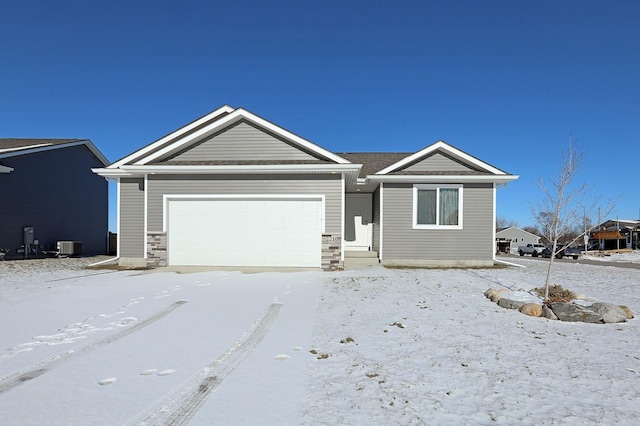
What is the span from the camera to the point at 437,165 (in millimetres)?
13703

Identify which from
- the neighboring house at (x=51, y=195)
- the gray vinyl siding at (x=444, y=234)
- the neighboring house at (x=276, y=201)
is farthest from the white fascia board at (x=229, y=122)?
the neighboring house at (x=51, y=195)

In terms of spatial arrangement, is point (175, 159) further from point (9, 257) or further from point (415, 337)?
point (415, 337)

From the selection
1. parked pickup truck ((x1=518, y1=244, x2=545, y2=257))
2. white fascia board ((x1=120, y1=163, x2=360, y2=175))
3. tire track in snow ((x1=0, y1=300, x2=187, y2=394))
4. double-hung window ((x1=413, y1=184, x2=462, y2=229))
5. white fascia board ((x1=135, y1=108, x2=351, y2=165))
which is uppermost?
white fascia board ((x1=135, y1=108, x2=351, y2=165))

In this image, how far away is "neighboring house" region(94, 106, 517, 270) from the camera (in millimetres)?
12008

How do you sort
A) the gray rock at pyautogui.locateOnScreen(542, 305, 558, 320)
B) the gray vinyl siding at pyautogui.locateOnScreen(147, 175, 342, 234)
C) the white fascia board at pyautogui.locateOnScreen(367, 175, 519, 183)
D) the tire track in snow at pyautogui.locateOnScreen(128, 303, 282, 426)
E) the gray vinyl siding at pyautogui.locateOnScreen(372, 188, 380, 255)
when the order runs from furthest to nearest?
the gray vinyl siding at pyautogui.locateOnScreen(372, 188, 380, 255) → the white fascia board at pyautogui.locateOnScreen(367, 175, 519, 183) → the gray vinyl siding at pyautogui.locateOnScreen(147, 175, 342, 234) → the gray rock at pyautogui.locateOnScreen(542, 305, 558, 320) → the tire track in snow at pyautogui.locateOnScreen(128, 303, 282, 426)

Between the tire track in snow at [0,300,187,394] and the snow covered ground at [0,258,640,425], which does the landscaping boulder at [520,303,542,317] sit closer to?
the snow covered ground at [0,258,640,425]

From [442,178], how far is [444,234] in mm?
1970

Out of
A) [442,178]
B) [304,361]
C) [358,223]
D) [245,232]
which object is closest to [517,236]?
[358,223]

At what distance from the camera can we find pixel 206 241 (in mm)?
12289

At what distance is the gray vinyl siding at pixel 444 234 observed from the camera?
13.2 meters

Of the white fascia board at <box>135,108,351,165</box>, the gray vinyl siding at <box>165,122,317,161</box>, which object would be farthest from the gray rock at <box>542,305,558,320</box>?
the gray vinyl siding at <box>165,122,317,161</box>

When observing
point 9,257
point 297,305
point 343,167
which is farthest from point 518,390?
point 9,257

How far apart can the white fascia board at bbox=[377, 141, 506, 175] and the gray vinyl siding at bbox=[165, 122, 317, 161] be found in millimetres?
3847

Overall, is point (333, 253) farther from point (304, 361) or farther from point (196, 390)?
point (196, 390)
